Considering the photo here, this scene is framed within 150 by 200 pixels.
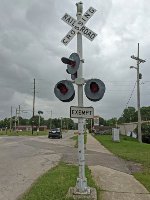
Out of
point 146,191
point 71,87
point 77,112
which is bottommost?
point 146,191

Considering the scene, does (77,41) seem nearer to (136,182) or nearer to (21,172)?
(136,182)

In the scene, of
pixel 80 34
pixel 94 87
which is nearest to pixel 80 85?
pixel 94 87

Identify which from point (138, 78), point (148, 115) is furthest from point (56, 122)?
point (138, 78)

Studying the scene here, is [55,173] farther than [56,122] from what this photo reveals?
No

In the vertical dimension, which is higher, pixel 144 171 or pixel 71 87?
pixel 71 87

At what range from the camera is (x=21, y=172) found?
13289mm

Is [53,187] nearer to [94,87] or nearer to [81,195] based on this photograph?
[81,195]

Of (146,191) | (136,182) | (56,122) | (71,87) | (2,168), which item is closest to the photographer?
(71,87)

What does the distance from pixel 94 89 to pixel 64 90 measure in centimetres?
65

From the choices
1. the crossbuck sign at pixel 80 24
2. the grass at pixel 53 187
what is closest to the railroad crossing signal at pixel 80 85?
the crossbuck sign at pixel 80 24

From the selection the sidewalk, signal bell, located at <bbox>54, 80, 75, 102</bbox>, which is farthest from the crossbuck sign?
the sidewalk

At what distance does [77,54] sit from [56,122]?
583 feet

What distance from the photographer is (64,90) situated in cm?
858

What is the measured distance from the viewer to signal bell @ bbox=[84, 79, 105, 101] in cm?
855
